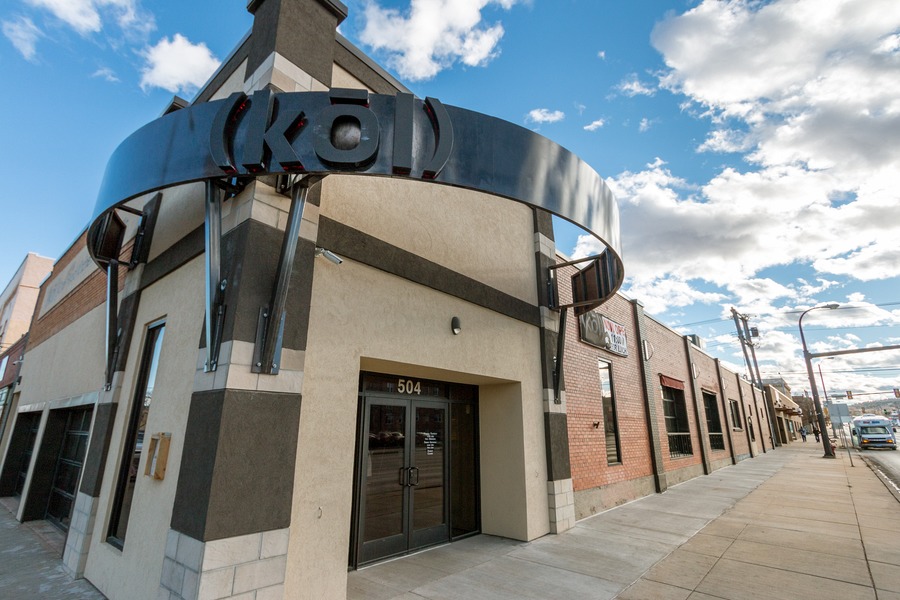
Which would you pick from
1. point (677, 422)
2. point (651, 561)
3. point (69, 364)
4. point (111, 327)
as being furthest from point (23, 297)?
point (677, 422)

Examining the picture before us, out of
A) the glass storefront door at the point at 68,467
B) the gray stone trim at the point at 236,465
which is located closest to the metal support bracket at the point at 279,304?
the gray stone trim at the point at 236,465

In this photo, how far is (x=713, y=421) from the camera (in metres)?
20.5

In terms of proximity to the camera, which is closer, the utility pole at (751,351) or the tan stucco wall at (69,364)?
the tan stucco wall at (69,364)

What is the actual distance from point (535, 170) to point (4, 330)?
3484 cm

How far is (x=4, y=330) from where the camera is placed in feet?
83.6

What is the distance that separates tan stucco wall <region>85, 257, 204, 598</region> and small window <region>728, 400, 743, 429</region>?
26.3 meters

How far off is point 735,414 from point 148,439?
92.8 ft

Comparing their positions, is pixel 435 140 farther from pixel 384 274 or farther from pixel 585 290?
pixel 585 290

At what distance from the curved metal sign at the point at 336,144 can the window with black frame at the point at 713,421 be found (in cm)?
1966

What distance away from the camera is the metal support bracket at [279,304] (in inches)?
167

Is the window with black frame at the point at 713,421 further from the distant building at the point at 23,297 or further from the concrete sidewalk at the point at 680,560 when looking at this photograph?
the distant building at the point at 23,297

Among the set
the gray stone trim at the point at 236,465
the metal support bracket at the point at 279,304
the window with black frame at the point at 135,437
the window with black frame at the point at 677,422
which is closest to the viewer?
the gray stone trim at the point at 236,465

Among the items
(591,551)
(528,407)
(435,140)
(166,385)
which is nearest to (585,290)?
(528,407)

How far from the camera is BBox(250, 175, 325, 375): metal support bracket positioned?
424cm
